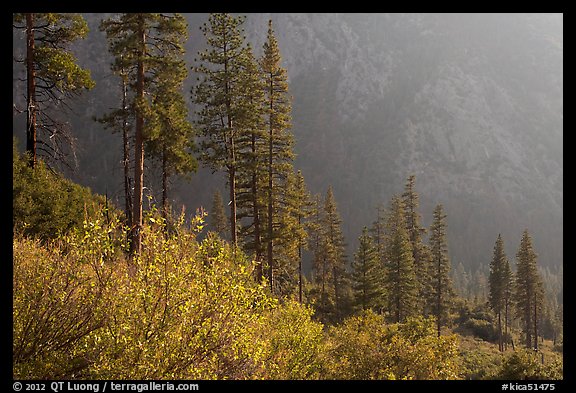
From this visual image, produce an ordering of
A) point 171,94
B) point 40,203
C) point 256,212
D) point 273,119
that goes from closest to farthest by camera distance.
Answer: point 40,203, point 171,94, point 256,212, point 273,119

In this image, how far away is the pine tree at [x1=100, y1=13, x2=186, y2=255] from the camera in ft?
49.5

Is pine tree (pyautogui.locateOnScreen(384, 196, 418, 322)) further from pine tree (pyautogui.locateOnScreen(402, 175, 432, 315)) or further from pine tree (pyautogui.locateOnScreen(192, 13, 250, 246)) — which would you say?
pine tree (pyautogui.locateOnScreen(192, 13, 250, 246))

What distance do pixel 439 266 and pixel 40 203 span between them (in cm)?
4257

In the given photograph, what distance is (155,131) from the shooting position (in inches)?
608

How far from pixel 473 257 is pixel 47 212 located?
17340cm

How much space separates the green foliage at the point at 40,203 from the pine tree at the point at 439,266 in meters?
38.8

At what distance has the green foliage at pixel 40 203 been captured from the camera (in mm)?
13570

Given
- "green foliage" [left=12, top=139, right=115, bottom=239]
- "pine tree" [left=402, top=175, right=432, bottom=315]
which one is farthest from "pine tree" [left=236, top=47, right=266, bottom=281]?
"pine tree" [left=402, top=175, right=432, bottom=315]

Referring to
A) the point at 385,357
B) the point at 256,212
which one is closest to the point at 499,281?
the point at 256,212

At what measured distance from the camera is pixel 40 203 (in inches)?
571

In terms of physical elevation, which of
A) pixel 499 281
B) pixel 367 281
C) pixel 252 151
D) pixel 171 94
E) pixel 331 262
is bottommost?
pixel 499 281

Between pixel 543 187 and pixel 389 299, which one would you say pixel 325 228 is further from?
pixel 543 187

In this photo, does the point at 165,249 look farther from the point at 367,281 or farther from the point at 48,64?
the point at 367,281
